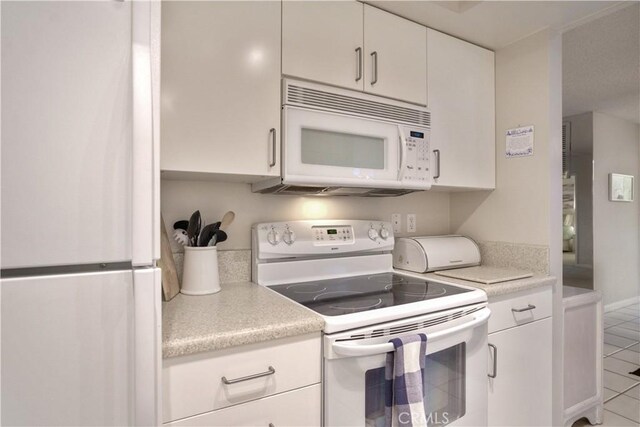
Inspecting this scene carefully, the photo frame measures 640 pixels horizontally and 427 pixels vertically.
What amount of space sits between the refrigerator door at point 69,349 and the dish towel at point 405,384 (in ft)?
2.43

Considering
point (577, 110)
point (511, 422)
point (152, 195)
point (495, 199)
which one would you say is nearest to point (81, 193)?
point (152, 195)

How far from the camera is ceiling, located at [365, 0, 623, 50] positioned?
5.24 feet

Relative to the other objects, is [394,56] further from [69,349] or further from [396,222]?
[69,349]

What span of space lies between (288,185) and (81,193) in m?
0.82

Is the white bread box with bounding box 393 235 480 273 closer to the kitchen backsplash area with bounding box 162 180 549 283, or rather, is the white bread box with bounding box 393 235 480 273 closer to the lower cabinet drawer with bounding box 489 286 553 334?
the kitchen backsplash area with bounding box 162 180 549 283

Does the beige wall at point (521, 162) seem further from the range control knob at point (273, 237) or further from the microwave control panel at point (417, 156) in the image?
the range control knob at point (273, 237)

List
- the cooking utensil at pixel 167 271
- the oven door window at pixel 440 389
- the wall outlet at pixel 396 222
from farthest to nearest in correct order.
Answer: the wall outlet at pixel 396 222 → the cooking utensil at pixel 167 271 → the oven door window at pixel 440 389

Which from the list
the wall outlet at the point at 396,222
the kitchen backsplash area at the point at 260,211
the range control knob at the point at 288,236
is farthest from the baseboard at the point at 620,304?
the range control knob at the point at 288,236

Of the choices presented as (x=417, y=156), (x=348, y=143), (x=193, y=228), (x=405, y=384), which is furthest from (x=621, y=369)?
(x=193, y=228)

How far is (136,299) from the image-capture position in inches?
27.3

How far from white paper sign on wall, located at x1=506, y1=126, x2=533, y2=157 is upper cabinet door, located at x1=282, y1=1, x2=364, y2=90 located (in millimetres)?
1007

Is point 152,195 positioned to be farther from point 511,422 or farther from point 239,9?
point 511,422

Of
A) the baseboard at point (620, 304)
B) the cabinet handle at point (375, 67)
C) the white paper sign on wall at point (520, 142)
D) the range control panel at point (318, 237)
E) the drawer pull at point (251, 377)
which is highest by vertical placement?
the cabinet handle at point (375, 67)

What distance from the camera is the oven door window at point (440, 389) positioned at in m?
1.14
